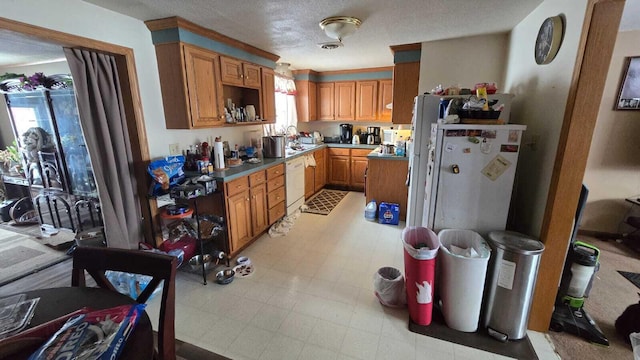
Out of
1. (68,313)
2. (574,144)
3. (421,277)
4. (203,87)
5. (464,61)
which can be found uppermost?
(464,61)

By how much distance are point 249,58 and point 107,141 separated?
1.90 m

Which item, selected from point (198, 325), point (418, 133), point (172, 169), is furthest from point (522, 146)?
point (172, 169)

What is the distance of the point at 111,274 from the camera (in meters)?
2.23

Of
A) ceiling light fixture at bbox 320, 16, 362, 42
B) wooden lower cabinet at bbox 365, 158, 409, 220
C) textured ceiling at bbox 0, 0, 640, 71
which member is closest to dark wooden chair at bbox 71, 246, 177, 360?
textured ceiling at bbox 0, 0, 640, 71

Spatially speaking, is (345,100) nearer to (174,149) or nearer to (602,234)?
(174,149)

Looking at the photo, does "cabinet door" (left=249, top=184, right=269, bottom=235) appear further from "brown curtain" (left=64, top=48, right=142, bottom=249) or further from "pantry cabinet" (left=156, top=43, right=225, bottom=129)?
"brown curtain" (left=64, top=48, right=142, bottom=249)

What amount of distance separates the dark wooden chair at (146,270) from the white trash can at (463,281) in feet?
5.46

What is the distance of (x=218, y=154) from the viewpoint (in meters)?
2.87

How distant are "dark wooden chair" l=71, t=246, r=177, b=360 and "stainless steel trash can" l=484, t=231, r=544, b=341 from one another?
1.93 m

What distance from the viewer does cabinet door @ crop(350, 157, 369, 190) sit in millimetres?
5118

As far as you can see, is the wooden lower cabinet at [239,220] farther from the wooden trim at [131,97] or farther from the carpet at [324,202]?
the carpet at [324,202]

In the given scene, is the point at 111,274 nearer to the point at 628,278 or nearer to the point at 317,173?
the point at 317,173

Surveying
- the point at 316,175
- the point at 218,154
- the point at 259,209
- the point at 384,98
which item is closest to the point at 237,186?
the point at 218,154

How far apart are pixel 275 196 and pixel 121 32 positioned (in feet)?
7.41
